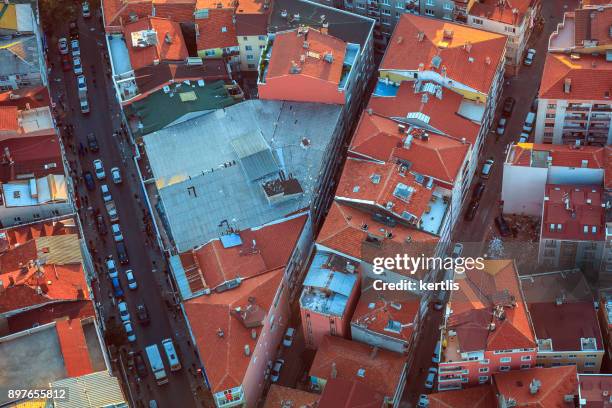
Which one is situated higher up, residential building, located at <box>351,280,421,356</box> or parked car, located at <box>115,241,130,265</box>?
residential building, located at <box>351,280,421,356</box>

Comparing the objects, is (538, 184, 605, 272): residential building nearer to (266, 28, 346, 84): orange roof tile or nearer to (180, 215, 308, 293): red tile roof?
(180, 215, 308, 293): red tile roof

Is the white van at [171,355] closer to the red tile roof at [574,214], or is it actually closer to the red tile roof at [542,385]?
the red tile roof at [542,385]

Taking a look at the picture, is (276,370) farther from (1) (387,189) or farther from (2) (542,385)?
(2) (542,385)

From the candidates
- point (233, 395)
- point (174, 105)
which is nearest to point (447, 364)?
point (233, 395)

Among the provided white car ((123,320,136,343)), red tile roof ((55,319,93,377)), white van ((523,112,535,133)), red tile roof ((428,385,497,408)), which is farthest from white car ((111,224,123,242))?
white van ((523,112,535,133))

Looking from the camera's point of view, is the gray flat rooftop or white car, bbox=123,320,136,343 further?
the gray flat rooftop

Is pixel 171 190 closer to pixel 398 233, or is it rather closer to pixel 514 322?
pixel 398 233

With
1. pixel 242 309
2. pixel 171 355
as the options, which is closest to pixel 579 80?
pixel 242 309
